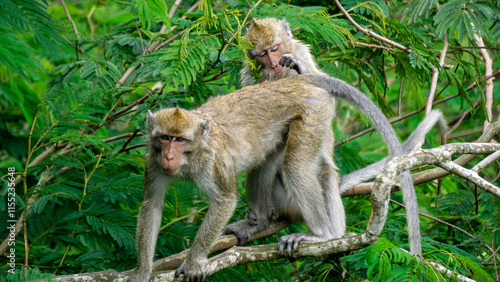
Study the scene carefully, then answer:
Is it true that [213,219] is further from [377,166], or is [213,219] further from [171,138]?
[377,166]

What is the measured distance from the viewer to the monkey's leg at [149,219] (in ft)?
18.7

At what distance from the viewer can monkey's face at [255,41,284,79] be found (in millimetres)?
7734

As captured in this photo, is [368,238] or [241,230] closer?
[368,238]

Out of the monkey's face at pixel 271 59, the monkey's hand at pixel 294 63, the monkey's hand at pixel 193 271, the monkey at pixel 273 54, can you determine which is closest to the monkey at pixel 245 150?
the monkey's hand at pixel 193 271

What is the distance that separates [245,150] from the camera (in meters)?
6.39

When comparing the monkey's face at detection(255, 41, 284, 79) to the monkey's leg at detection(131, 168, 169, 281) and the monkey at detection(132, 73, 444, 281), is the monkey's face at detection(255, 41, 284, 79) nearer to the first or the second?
the monkey at detection(132, 73, 444, 281)

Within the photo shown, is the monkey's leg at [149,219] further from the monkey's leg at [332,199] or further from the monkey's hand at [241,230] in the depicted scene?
the monkey's leg at [332,199]

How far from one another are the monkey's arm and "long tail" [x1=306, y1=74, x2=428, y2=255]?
175 centimetres

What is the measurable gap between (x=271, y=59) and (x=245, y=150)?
1.93 metres

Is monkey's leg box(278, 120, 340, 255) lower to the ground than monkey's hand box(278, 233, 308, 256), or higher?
higher

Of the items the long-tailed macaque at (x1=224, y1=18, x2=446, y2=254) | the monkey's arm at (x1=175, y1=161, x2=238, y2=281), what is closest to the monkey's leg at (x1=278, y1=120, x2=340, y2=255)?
the long-tailed macaque at (x1=224, y1=18, x2=446, y2=254)

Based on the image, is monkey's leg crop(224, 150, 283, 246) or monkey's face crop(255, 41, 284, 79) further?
monkey's face crop(255, 41, 284, 79)

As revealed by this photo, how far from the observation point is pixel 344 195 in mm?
7227

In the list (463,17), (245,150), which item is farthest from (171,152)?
(463,17)
